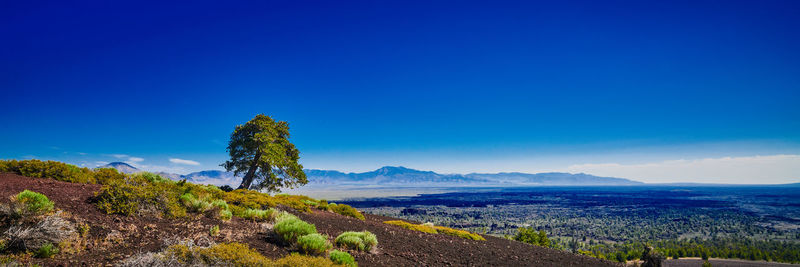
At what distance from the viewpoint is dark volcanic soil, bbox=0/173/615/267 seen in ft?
19.1

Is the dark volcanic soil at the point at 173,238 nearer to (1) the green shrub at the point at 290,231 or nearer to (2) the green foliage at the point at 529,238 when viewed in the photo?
(1) the green shrub at the point at 290,231

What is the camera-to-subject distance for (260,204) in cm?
1241

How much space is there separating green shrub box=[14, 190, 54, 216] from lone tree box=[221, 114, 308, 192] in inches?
560

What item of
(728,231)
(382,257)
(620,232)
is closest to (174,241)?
(382,257)

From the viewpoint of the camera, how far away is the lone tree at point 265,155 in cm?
2118

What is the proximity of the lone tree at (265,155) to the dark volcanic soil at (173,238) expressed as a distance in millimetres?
11341

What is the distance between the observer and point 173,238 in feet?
21.1

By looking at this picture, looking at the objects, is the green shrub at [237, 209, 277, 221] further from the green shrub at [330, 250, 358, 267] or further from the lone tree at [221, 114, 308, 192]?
the lone tree at [221, 114, 308, 192]

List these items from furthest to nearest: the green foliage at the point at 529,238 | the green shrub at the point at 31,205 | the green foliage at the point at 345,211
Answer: the green foliage at the point at 529,238
the green foliage at the point at 345,211
the green shrub at the point at 31,205

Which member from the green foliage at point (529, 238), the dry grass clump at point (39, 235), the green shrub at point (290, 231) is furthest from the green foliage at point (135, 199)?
the green foliage at point (529, 238)

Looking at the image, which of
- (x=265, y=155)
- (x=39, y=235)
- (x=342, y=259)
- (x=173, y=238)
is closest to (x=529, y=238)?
(x=265, y=155)

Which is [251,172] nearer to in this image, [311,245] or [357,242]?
[357,242]

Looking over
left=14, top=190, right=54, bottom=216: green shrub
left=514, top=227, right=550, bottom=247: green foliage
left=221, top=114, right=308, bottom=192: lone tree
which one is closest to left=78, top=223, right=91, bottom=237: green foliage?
left=14, top=190, right=54, bottom=216: green shrub

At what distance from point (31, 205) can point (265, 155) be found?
1509cm
